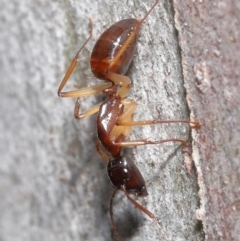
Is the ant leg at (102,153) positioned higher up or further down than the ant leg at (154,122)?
further down

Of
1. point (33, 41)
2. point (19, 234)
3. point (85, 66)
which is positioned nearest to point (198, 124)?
point (85, 66)

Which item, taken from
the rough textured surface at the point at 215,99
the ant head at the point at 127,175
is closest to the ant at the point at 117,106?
the ant head at the point at 127,175

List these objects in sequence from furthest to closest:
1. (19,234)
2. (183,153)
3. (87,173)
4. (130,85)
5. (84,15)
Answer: (19,234) → (87,173) → (84,15) → (130,85) → (183,153)

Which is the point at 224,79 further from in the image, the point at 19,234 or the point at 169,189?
the point at 19,234

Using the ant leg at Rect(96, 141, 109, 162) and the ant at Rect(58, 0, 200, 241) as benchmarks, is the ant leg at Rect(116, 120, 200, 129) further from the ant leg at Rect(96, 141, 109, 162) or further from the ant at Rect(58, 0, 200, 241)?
the ant leg at Rect(96, 141, 109, 162)

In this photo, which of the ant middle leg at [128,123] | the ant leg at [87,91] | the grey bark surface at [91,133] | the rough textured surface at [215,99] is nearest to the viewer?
the rough textured surface at [215,99]

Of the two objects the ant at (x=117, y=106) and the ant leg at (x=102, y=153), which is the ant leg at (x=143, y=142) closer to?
the ant at (x=117, y=106)

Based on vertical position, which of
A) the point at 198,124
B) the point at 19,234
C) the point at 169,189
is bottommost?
the point at 19,234

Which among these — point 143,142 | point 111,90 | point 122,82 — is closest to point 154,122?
point 143,142
